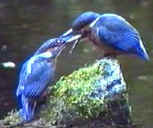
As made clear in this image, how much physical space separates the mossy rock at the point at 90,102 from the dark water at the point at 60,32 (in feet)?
4.15

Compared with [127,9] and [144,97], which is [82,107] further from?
[127,9]

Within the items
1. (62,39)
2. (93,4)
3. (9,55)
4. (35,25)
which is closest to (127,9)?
(93,4)

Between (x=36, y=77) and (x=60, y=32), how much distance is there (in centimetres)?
794

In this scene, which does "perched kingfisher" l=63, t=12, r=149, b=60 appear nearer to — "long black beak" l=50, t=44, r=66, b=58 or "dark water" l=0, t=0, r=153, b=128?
"long black beak" l=50, t=44, r=66, b=58

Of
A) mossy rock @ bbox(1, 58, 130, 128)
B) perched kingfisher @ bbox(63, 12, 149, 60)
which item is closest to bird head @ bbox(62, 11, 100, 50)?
perched kingfisher @ bbox(63, 12, 149, 60)

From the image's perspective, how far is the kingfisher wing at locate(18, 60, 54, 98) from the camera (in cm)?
682

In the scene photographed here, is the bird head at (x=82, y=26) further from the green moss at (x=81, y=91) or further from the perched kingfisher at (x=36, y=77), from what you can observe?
the green moss at (x=81, y=91)

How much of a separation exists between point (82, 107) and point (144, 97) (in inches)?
117

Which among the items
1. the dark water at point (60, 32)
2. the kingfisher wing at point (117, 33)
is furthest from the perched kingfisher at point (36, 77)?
the dark water at point (60, 32)

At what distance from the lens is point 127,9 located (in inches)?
724

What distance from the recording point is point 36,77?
6.92 meters

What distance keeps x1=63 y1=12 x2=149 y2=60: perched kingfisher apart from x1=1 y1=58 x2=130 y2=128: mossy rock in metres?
0.55

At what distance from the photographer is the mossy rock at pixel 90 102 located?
663 centimetres

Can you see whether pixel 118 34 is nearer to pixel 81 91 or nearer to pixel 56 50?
pixel 56 50
